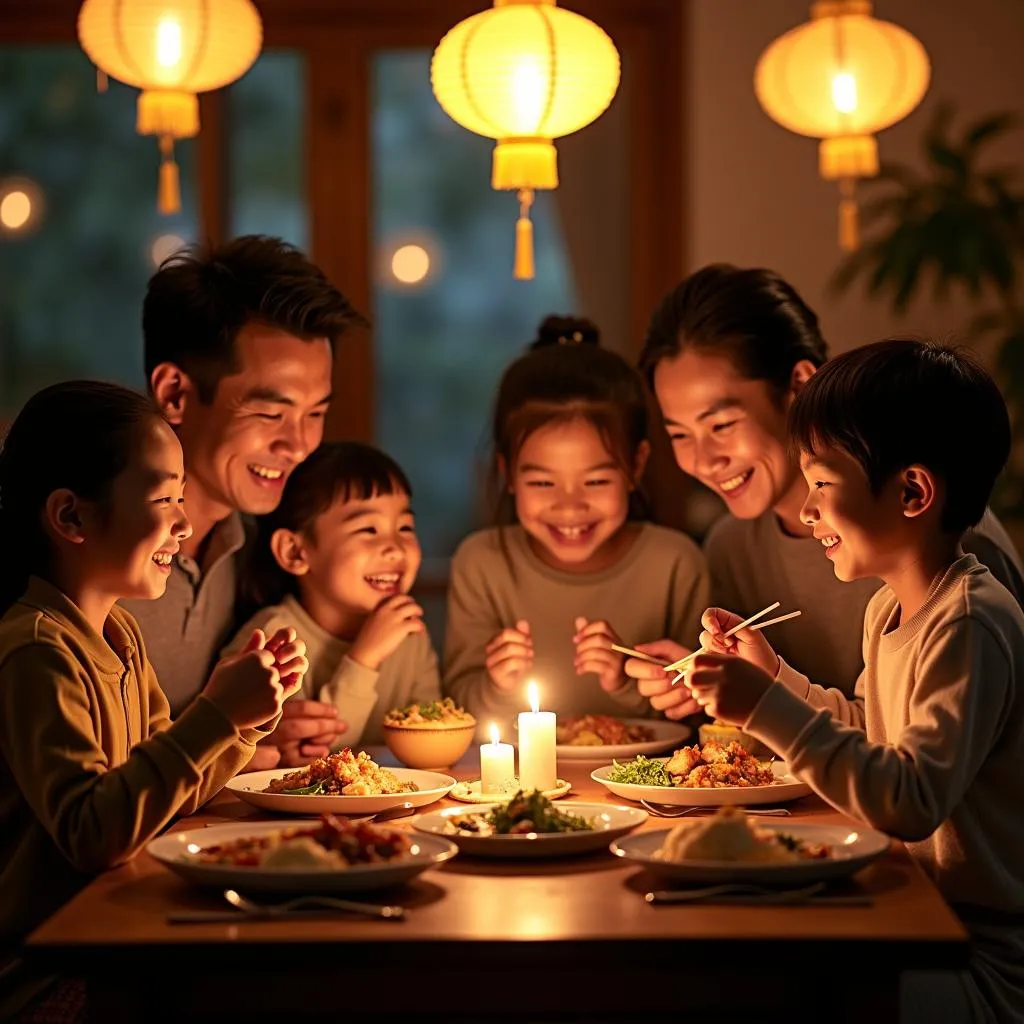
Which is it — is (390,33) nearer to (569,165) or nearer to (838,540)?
(569,165)

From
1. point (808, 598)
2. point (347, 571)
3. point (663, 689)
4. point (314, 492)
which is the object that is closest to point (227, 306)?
point (314, 492)

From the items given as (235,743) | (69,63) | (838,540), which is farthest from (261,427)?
(69,63)

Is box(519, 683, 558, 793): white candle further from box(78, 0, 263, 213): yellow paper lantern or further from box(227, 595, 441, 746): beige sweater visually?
box(78, 0, 263, 213): yellow paper lantern

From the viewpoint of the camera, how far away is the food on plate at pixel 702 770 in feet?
6.39

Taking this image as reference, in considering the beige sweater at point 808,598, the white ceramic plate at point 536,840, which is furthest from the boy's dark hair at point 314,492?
the white ceramic plate at point 536,840

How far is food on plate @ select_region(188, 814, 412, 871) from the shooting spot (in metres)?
1.48

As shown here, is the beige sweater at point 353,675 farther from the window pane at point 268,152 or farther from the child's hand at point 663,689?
the window pane at point 268,152

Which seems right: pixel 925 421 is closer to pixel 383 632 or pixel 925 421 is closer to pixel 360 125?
pixel 383 632

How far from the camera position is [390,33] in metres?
4.78

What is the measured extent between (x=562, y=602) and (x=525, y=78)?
97cm

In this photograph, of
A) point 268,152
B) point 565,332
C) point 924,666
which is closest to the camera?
point 924,666

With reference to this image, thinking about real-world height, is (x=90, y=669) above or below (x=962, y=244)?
below

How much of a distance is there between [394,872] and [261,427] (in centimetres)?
126

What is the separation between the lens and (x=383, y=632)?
102 inches
